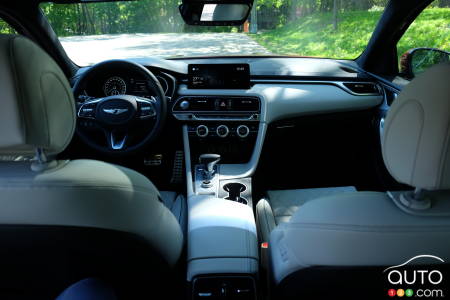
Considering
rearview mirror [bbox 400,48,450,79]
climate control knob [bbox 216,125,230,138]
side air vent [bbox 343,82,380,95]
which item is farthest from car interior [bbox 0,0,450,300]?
side air vent [bbox 343,82,380,95]

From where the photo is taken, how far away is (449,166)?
1101 millimetres

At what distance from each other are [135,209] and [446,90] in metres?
0.94

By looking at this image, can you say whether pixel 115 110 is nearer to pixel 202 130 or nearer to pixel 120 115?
pixel 120 115

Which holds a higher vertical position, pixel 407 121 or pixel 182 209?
pixel 407 121

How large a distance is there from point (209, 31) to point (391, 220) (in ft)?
10.7

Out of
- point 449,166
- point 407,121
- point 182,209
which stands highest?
point 407,121

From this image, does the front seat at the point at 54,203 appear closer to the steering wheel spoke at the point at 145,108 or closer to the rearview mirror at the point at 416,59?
the steering wheel spoke at the point at 145,108

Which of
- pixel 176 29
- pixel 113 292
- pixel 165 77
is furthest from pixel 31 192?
pixel 176 29

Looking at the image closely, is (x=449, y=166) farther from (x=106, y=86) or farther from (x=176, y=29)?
(x=176, y=29)

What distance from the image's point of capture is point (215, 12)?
2.69 m

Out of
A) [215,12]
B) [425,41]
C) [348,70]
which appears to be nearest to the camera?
[215,12]

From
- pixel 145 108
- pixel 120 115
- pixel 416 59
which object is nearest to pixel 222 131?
pixel 145 108

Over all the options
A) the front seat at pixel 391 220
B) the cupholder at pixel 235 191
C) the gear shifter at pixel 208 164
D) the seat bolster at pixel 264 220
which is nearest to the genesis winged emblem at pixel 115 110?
the gear shifter at pixel 208 164

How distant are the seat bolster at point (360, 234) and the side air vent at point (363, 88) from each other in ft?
8.39
